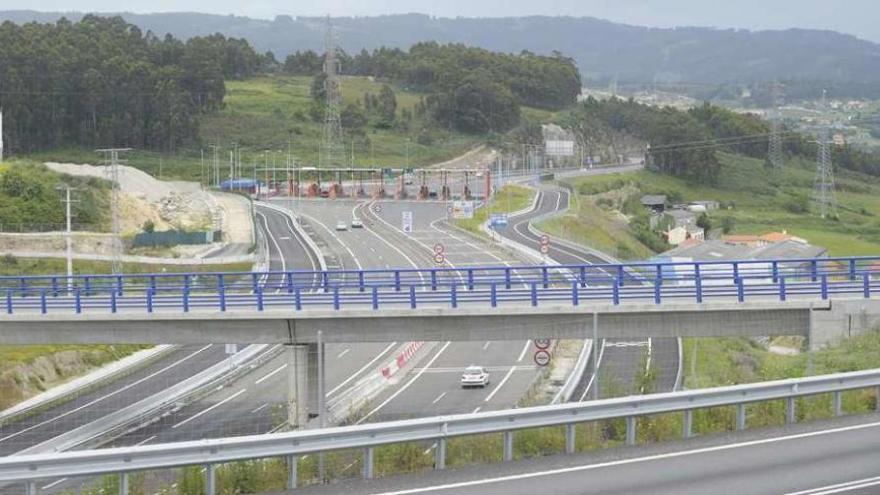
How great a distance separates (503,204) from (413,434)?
328 ft

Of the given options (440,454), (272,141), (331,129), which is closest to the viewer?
(440,454)

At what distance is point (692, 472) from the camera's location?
17109mm

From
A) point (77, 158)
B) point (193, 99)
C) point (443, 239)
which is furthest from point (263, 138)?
point (443, 239)

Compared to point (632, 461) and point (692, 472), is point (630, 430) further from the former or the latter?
point (692, 472)

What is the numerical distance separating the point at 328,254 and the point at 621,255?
21.4 m

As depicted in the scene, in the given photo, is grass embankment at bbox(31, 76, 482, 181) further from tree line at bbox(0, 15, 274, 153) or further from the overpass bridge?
the overpass bridge

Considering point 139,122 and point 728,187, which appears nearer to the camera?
point 139,122

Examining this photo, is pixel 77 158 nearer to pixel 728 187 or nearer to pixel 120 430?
pixel 728 187

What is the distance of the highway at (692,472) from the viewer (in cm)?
1622

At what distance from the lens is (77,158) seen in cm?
12769

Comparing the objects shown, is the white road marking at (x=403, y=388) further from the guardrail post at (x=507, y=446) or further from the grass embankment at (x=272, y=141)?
the grass embankment at (x=272, y=141)

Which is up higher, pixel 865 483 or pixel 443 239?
pixel 865 483

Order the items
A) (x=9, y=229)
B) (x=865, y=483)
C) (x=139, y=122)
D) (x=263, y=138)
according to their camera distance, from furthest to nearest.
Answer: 1. (x=263, y=138)
2. (x=139, y=122)
3. (x=9, y=229)
4. (x=865, y=483)

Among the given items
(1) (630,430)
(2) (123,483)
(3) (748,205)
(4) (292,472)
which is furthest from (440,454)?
(3) (748,205)
